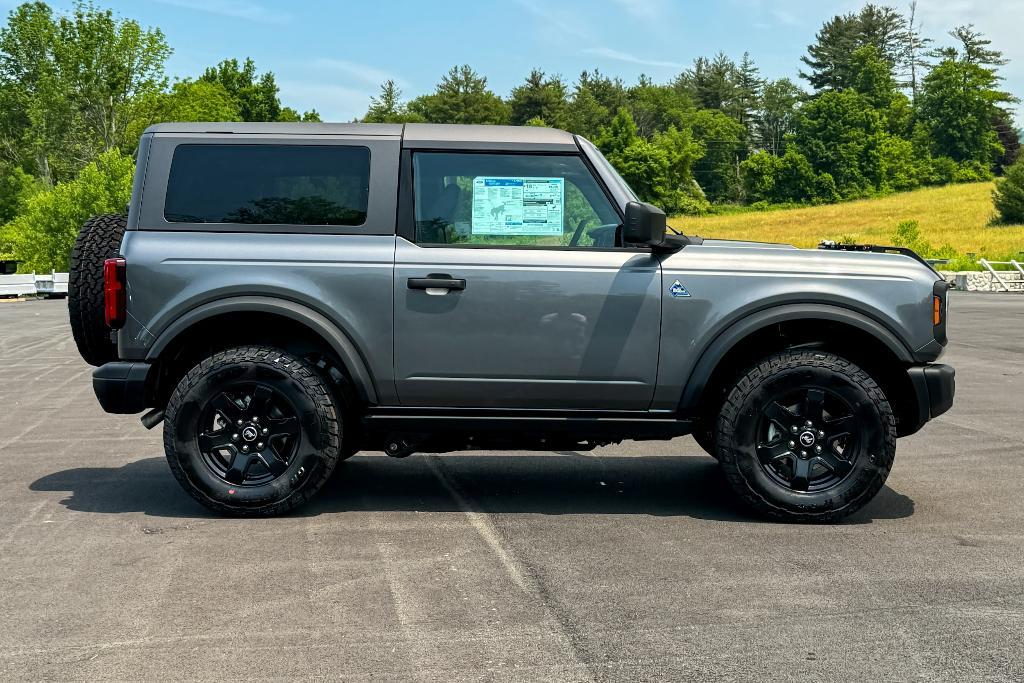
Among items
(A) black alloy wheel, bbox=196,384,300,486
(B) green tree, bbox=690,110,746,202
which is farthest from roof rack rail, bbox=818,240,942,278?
(B) green tree, bbox=690,110,746,202

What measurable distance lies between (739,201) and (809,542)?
127136mm

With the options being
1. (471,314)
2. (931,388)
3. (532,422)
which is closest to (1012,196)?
(931,388)

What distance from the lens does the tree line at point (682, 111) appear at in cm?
7081

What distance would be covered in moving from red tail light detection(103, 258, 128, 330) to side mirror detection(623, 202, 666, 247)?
2588 mm

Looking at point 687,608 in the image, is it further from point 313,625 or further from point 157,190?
point 157,190

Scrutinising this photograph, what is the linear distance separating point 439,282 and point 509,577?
5.38 ft

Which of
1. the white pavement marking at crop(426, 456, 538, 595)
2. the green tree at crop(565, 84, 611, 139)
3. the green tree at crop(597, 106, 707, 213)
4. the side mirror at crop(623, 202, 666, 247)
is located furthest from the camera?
the green tree at crop(565, 84, 611, 139)

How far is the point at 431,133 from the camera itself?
594 centimetres

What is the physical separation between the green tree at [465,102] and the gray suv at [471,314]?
11541cm

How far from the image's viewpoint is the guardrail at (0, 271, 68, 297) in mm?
38281

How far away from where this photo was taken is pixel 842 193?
117 metres

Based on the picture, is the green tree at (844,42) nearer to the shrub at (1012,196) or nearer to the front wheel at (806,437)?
the shrub at (1012,196)

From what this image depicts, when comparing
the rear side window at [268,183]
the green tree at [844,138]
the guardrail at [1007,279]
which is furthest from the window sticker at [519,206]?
the green tree at [844,138]

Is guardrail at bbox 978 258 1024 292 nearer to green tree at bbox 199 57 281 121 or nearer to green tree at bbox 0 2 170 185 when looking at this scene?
green tree at bbox 0 2 170 185
